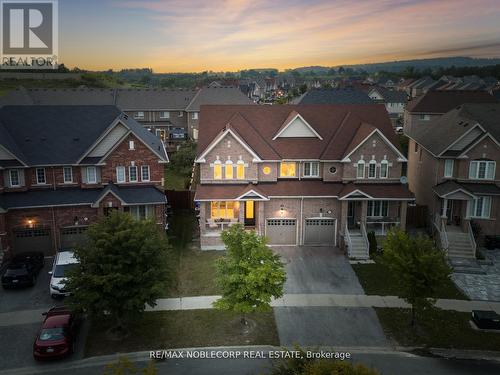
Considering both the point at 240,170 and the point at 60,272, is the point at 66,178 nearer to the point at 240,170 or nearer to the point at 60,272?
the point at 60,272

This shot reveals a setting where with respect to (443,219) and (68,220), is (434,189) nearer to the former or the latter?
(443,219)

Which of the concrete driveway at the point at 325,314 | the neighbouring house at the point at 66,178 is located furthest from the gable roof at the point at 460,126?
the neighbouring house at the point at 66,178

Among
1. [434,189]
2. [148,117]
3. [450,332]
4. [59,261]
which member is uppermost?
[148,117]

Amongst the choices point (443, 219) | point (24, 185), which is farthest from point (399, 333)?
point (24, 185)

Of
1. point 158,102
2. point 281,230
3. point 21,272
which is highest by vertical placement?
point 158,102

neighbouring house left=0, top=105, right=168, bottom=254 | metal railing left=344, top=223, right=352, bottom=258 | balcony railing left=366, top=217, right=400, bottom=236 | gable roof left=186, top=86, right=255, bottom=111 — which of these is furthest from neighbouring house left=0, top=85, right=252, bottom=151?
metal railing left=344, top=223, right=352, bottom=258

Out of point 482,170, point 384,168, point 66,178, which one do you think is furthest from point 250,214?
point 482,170

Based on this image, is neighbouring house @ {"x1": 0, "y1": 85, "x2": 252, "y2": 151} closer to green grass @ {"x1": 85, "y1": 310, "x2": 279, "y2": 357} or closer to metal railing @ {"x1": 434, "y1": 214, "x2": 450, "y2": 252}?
metal railing @ {"x1": 434, "y1": 214, "x2": 450, "y2": 252}
